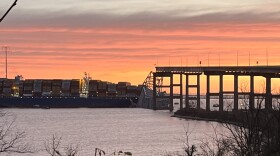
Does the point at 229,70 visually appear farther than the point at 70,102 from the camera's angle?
No

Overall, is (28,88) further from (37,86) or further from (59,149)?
(59,149)

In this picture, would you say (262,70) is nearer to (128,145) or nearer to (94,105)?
(128,145)

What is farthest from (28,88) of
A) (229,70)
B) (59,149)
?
(59,149)

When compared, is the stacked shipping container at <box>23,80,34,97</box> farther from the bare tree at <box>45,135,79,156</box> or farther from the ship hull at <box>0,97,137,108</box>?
the bare tree at <box>45,135,79,156</box>

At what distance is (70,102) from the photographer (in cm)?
17762

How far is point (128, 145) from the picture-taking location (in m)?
54.0

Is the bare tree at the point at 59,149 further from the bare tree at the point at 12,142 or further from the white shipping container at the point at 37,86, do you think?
the white shipping container at the point at 37,86

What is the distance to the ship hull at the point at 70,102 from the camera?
6843 inches

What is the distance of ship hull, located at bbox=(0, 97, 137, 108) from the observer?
17381 centimetres

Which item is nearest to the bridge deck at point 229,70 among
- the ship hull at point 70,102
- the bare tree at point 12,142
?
the bare tree at point 12,142

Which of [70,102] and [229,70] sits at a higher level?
[229,70]

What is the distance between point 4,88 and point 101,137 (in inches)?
→ 5065

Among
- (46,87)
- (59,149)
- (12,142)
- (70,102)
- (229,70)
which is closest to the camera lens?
(59,149)

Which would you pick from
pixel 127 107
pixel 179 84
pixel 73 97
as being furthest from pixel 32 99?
pixel 179 84
